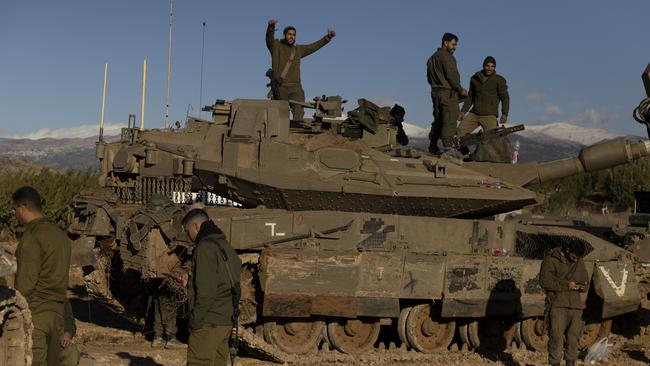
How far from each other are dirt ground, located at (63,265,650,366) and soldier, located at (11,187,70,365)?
13.1 ft

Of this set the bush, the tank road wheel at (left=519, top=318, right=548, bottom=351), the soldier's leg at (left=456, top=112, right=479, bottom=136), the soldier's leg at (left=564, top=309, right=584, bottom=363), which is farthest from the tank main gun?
the bush

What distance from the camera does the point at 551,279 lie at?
492 inches

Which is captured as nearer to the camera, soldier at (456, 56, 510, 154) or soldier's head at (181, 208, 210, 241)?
soldier's head at (181, 208, 210, 241)

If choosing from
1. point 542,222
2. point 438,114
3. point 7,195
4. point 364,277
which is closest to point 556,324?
point 364,277

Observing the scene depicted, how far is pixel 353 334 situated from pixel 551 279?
311 centimetres

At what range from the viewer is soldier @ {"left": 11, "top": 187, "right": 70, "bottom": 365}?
8.01 metres

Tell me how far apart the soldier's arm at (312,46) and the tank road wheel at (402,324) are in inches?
185

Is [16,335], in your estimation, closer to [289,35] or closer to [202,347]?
[202,347]

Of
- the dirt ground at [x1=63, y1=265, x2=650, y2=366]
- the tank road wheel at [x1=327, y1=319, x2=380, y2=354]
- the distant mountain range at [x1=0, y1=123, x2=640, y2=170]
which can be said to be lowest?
the dirt ground at [x1=63, y1=265, x2=650, y2=366]

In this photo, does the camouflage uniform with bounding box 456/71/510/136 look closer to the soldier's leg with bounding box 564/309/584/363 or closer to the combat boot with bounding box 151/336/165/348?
the soldier's leg with bounding box 564/309/584/363

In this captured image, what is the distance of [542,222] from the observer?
734 inches


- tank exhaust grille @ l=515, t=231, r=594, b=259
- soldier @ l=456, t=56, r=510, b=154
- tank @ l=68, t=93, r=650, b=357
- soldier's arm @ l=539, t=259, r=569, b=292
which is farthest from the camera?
soldier @ l=456, t=56, r=510, b=154

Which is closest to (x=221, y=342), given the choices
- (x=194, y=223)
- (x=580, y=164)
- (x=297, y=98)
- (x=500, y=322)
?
(x=194, y=223)

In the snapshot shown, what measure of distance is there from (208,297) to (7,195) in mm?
24647
